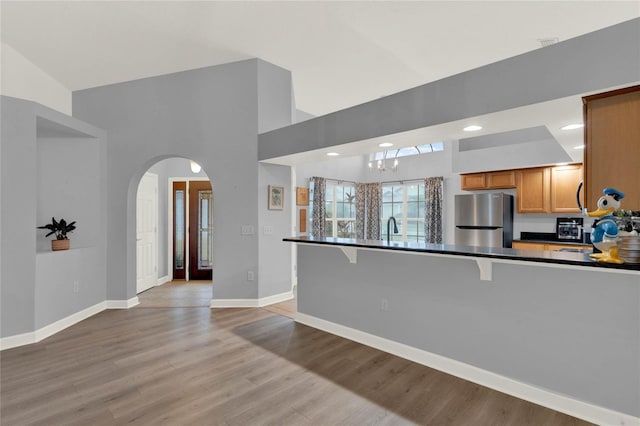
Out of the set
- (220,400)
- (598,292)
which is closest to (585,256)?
(598,292)

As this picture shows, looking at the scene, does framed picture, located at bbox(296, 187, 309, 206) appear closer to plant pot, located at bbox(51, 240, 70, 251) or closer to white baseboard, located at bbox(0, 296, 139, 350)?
white baseboard, located at bbox(0, 296, 139, 350)

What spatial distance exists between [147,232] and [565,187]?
23.1 feet

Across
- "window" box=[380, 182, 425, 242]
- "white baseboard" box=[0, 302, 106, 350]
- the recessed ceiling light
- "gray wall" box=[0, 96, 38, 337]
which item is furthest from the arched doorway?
the recessed ceiling light

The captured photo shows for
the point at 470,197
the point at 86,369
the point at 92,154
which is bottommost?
the point at 86,369

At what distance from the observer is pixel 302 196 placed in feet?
23.3

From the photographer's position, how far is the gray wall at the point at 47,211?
337cm

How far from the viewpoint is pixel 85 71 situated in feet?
14.4

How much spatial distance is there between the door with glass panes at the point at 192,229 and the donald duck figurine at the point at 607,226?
590 centimetres

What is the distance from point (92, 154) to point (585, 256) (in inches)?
219

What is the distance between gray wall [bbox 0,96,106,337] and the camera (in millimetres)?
3365

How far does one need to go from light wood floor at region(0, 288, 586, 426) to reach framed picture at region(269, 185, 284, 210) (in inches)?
70.9

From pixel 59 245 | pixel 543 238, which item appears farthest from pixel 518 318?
pixel 59 245

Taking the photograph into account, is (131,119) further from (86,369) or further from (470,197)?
(470,197)

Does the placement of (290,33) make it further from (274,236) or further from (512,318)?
(512,318)
